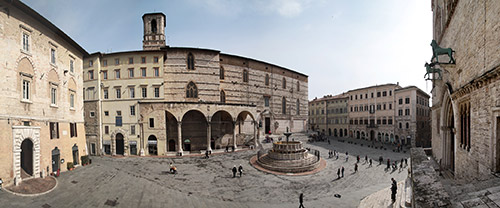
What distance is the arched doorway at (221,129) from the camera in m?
29.0

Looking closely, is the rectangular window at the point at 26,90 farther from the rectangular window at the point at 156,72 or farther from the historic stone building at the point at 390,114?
the historic stone building at the point at 390,114

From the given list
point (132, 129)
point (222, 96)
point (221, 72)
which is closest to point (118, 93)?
point (132, 129)

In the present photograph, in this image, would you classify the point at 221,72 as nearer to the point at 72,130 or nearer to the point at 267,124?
the point at 267,124

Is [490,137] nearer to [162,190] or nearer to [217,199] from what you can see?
[217,199]

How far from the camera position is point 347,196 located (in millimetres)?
12789

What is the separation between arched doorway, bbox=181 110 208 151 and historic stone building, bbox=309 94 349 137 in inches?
1435

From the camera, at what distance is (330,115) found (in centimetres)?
5219

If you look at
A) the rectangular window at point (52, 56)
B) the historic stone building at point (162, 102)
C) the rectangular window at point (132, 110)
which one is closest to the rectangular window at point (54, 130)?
the rectangular window at point (52, 56)

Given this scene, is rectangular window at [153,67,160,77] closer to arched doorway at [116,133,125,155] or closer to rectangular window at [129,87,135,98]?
rectangular window at [129,87,135,98]

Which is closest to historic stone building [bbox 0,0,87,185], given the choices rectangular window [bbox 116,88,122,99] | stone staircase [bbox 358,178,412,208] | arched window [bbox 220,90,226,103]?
rectangular window [bbox 116,88,122,99]

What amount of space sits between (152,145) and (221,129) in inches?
374

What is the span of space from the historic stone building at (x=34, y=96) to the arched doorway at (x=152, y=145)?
755cm

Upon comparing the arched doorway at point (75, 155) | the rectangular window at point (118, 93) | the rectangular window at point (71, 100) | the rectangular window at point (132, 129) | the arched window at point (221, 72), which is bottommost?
the arched doorway at point (75, 155)

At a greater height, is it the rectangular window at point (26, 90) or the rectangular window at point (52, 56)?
the rectangular window at point (52, 56)
